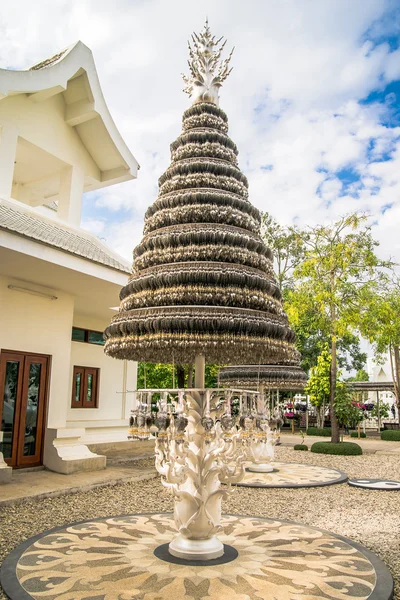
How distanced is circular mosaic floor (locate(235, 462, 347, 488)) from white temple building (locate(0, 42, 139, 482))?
374cm

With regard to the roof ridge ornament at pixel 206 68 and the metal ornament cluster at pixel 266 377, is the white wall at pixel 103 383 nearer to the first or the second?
the metal ornament cluster at pixel 266 377

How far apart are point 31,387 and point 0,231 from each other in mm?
4156

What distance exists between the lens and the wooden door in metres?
10.6

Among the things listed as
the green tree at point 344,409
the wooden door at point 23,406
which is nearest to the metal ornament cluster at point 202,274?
the wooden door at point 23,406

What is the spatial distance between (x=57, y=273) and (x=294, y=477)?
759 cm

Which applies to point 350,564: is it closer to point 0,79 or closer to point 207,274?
point 207,274

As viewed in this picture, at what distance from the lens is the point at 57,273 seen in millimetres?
10680

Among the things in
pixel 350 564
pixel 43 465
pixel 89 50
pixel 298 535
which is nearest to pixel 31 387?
pixel 43 465

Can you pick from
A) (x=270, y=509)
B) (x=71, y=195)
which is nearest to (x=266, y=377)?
(x=270, y=509)

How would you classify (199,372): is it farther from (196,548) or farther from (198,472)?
(196,548)

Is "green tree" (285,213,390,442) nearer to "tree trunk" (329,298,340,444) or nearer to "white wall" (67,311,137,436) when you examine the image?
"tree trunk" (329,298,340,444)

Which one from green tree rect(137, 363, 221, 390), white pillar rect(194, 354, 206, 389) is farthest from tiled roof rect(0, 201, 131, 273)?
green tree rect(137, 363, 221, 390)

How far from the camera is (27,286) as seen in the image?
36.4ft

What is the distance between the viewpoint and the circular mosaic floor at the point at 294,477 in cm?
1062
